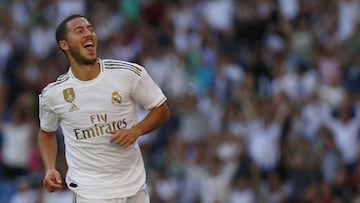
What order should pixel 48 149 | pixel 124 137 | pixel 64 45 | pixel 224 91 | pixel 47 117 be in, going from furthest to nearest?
pixel 224 91 → pixel 48 149 → pixel 47 117 → pixel 64 45 → pixel 124 137

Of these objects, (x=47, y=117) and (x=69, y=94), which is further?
(x=47, y=117)

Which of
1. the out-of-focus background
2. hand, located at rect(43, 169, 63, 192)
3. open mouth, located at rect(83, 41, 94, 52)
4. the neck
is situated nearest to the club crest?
the neck

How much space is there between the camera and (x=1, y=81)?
2034cm

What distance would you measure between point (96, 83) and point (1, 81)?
1107 cm

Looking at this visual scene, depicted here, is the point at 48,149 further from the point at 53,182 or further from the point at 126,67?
the point at 126,67

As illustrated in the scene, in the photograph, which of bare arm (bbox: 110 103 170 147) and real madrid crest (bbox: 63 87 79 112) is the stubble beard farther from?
bare arm (bbox: 110 103 170 147)

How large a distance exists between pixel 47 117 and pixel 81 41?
761mm

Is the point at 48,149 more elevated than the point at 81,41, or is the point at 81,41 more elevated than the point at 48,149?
the point at 81,41

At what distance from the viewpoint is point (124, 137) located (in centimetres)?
934

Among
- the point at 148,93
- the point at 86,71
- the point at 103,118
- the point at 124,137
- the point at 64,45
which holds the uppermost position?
the point at 64,45

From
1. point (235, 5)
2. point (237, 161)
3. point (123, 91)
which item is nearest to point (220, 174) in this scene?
point (237, 161)

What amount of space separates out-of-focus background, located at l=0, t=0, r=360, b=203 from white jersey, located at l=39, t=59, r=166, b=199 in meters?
6.61

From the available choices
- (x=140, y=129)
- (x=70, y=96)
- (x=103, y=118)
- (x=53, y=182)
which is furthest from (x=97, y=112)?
(x=53, y=182)

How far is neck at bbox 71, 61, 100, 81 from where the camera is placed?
955 cm
